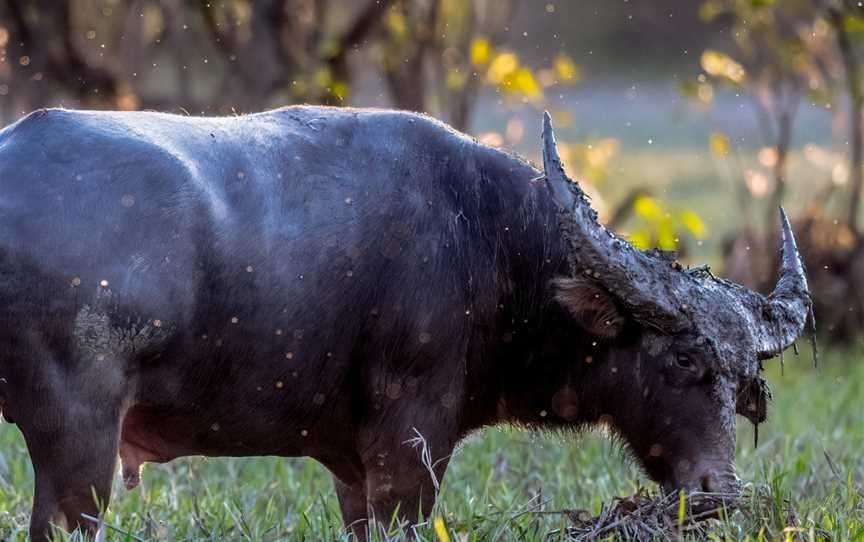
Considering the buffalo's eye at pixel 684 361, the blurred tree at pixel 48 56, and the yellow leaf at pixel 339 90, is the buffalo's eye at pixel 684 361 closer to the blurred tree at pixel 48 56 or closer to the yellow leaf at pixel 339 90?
the yellow leaf at pixel 339 90

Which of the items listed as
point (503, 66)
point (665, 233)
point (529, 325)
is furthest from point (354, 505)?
point (503, 66)

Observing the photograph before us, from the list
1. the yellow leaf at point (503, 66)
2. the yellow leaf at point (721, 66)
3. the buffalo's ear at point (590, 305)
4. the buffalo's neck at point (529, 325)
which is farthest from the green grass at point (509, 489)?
the yellow leaf at point (721, 66)

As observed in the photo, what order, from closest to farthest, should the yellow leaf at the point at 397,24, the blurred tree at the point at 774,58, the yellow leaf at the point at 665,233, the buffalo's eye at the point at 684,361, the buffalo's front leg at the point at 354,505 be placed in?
the buffalo's eye at the point at 684,361, the buffalo's front leg at the point at 354,505, the yellow leaf at the point at 665,233, the yellow leaf at the point at 397,24, the blurred tree at the point at 774,58

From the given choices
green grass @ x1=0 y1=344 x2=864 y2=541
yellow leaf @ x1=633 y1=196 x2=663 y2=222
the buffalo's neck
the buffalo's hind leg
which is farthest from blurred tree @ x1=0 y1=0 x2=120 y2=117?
the buffalo's hind leg

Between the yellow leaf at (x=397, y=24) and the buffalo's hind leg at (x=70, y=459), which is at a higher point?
the yellow leaf at (x=397, y=24)

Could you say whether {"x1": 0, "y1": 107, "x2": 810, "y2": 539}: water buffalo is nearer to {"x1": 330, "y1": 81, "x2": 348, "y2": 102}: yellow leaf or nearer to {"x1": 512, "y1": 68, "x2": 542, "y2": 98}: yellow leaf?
{"x1": 512, "y1": 68, "x2": 542, "y2": 98}: yellow leaf

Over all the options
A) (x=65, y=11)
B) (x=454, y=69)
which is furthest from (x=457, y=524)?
(x=65, y=11)

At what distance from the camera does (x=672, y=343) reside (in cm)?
492

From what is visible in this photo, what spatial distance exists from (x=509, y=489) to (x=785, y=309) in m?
1.56

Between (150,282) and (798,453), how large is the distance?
3825mm

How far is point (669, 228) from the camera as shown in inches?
322

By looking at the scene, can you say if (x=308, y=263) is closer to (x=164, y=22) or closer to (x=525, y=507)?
(x=525, y=507)

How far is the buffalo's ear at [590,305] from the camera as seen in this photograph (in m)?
4.82

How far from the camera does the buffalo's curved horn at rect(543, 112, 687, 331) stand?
4605mm
